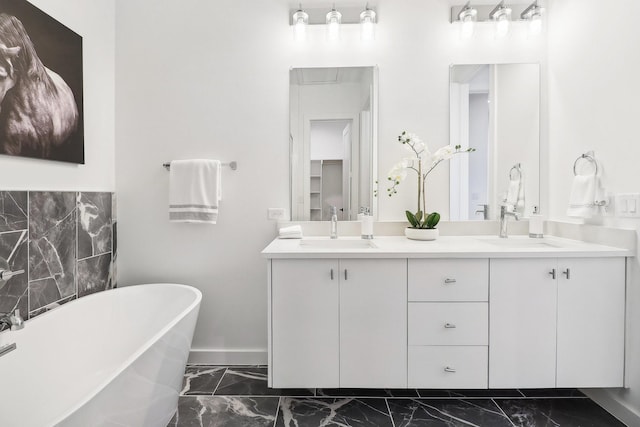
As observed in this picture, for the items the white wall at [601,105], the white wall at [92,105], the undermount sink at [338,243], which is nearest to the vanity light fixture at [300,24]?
the white wall at [92,105]

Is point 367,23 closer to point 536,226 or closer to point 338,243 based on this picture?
point 338,243

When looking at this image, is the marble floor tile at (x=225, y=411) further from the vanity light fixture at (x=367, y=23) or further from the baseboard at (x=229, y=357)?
the vanity light fixture at (x=367, y=23)

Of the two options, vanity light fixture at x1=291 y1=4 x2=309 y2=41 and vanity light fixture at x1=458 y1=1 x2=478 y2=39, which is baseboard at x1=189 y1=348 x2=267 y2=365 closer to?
vanity light fixture at x1=291 y1=4 x2=309 y2=41

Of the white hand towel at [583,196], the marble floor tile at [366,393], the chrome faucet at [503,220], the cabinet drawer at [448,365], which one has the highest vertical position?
the white hand towel at [583,196]

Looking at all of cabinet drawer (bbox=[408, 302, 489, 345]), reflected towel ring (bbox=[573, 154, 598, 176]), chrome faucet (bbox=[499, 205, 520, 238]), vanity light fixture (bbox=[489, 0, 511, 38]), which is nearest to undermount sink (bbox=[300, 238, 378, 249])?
cabinet drawer (bbox=[408, 302, 489, 345])

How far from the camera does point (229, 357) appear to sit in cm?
214

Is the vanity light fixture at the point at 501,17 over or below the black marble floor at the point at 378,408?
over

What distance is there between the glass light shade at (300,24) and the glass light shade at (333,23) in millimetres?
149

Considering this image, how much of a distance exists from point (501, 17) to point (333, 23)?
1.09 metres

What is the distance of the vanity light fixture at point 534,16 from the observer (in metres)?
2.06

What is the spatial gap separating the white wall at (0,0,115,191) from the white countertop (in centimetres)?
121

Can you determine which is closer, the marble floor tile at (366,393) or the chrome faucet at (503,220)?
the marble floor tile at (366,393)

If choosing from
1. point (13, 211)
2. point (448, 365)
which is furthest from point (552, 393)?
point (13, 211)

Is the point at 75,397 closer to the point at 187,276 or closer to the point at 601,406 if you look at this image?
the point at 187,276
